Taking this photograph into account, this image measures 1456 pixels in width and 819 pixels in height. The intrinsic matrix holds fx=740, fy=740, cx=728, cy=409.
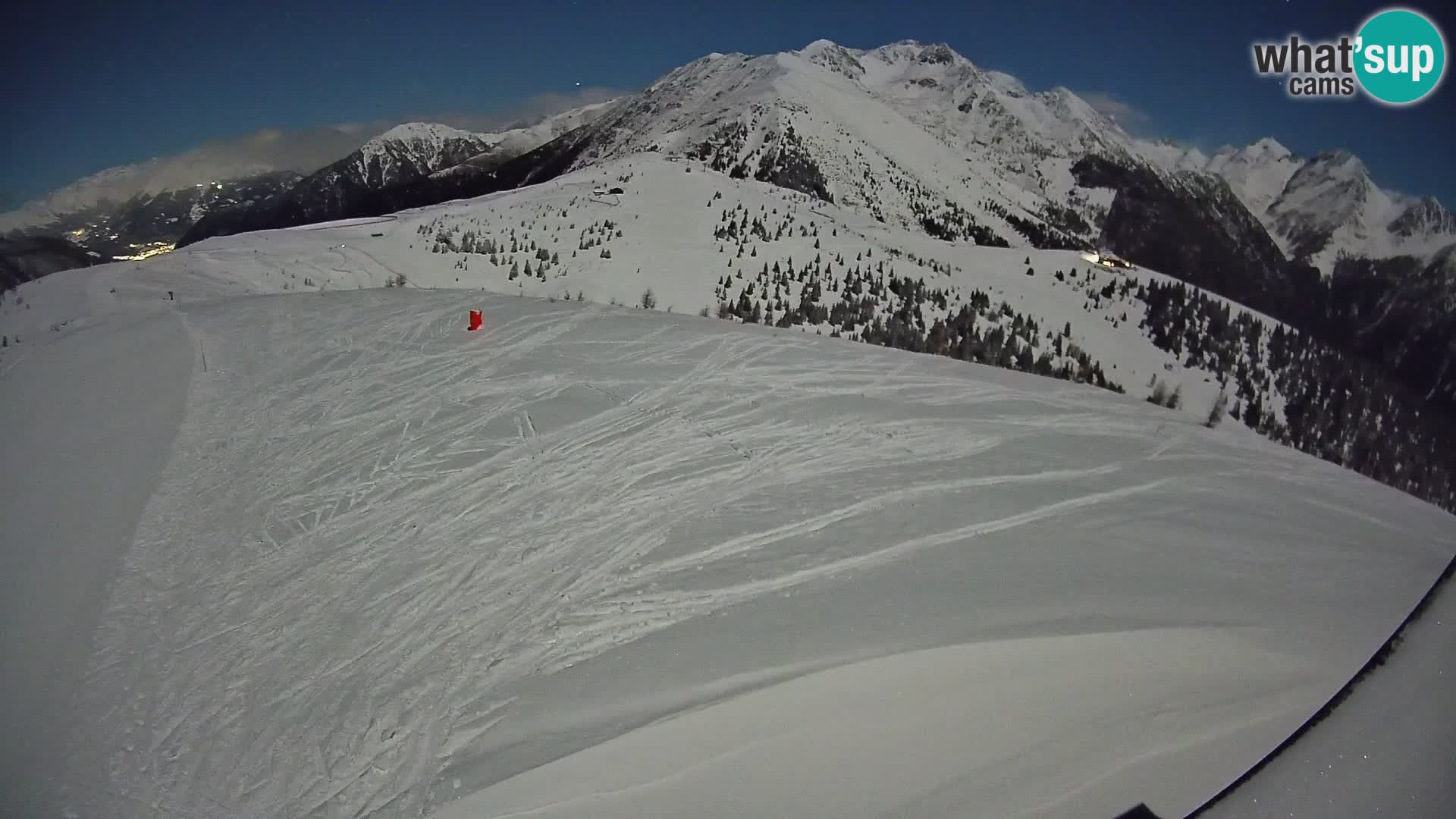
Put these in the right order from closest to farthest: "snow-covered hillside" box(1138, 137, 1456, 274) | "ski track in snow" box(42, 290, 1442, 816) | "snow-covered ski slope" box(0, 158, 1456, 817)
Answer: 1. "snow-covered ski slope" box(0, 158, 1456, 817)
2. "ski track in snow" box(42, 290, 1442, 816)
3. "snow-covered hillside" box(1138, 137, 1456, 274)

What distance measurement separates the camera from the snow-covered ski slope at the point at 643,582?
2.89 metres

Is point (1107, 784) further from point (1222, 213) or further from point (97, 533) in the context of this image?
point (1222, 213)

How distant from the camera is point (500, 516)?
4.81 metres

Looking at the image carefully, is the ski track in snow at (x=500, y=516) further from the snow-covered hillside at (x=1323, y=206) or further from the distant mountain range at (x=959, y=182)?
the snow-covered hillside at (x=1323, y=206)

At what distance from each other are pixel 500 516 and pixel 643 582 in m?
1.28

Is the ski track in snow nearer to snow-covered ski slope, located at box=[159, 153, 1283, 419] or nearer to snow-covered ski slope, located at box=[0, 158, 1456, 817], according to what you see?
snow-covered ski slope, located at box=[0, 158, 1456, 817]

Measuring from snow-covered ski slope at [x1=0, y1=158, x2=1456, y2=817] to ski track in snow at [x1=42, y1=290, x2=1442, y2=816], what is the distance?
0.03m

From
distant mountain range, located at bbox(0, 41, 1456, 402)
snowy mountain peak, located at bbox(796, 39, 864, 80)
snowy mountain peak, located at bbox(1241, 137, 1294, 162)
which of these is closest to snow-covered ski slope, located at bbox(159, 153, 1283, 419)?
distant mountain range, located at bbox(0, 41, 1456, 402)

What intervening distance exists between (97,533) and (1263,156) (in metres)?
223

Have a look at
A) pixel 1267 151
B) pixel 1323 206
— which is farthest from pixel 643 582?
pixel 1267 151

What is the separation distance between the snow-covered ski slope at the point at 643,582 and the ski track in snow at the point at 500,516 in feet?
0.08

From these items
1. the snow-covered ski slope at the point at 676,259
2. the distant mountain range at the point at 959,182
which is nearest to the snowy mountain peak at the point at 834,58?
the distant mountain range at the point at 959,182

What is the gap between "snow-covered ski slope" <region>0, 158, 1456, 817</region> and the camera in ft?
9.48

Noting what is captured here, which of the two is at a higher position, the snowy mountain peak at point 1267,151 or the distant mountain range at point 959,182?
the snowy mountain peak at point 1267,151
